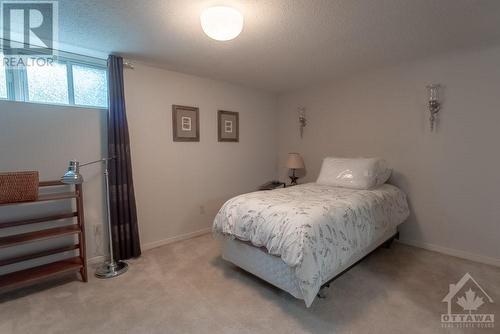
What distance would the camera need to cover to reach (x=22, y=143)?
2.15 meters

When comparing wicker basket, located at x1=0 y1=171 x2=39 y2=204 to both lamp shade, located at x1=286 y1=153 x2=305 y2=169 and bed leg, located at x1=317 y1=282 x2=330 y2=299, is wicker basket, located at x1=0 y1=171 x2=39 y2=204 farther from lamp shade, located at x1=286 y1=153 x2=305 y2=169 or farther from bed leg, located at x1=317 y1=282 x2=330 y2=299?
lamp shade, located at x1=286 y1=153 x2=305 y2=169

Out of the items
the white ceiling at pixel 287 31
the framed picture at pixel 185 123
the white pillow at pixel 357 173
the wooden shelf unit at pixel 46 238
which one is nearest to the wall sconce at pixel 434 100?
the white ceiling at pixel 287 31

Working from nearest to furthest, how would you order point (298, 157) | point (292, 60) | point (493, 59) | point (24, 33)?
point (24, 33) → point (493, 59) → point (292, 60) → point (298, 157)

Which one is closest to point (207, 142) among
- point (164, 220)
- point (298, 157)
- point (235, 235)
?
point (164, 220)

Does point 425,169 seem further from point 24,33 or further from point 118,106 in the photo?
point 24,33

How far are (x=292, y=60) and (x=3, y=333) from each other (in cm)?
332

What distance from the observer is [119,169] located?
2553mm

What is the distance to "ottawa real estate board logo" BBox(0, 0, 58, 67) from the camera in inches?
68.8

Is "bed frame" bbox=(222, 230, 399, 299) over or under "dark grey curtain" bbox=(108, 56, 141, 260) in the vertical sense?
under

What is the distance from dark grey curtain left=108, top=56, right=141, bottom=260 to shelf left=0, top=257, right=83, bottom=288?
410 millimetres

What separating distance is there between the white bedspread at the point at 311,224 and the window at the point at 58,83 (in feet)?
6.17

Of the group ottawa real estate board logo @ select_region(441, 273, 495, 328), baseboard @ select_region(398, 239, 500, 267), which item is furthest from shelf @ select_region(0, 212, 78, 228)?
baseboard @ select_region(398, 239, 500, 267)

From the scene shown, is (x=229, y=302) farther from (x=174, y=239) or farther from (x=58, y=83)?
(x=58, y=83)

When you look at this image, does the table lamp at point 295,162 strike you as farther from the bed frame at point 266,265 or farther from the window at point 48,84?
the window at point 48,84
